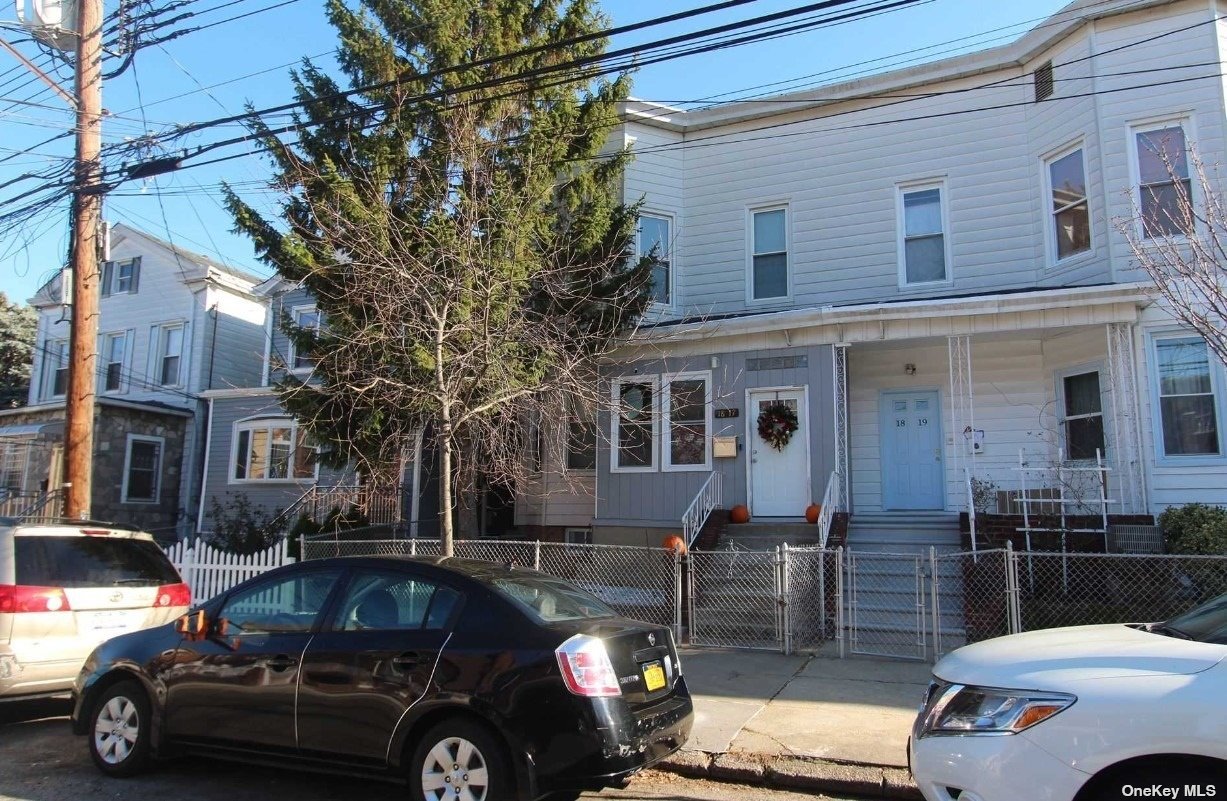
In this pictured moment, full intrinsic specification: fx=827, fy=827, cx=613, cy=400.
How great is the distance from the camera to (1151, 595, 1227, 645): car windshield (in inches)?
151

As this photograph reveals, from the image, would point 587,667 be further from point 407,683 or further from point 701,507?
point 701,507

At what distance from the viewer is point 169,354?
75.4 ft

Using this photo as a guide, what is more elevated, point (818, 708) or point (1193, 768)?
point (1193, 768)

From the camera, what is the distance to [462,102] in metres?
11.5

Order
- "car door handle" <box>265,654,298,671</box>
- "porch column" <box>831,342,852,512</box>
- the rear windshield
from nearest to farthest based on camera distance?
1. "car door handle" <box>265,654,298,671</box>
2. the rear windshield
3. "porch column" <box>831,342,852,512</box>

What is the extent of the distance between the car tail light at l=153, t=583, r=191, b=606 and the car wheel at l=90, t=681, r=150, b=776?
186 centimetres

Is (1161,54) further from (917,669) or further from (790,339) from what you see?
(917,669)

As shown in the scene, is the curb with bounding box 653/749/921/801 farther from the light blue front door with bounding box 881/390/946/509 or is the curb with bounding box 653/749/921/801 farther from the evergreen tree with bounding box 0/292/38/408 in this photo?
the evergreen tree with bounding box 0/292/38/408

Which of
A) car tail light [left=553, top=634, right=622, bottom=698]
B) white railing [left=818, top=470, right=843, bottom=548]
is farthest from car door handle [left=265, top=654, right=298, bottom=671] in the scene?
white railing [left=818, top=470, right=843, bottom=548]

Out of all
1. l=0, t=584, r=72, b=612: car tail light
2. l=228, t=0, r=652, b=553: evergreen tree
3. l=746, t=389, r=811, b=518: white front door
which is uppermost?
l=228, t=0, r=652, b=553: evergreen tree

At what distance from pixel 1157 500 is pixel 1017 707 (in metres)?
9.41

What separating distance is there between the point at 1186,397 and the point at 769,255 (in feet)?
22.9

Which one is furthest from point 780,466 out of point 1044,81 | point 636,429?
point 1044,81

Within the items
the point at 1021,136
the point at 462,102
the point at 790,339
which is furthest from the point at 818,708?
the point at 1021,136
